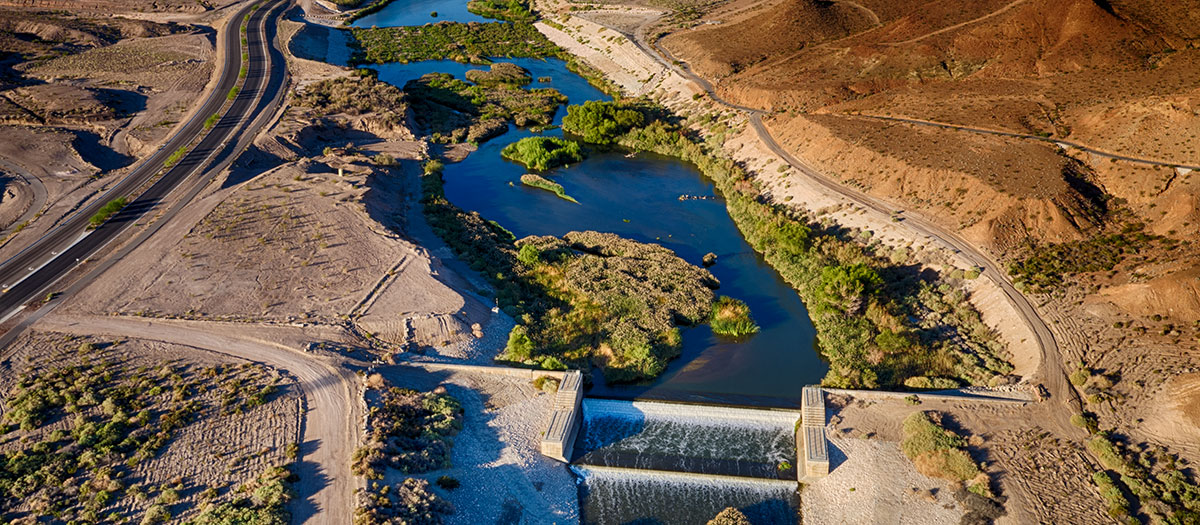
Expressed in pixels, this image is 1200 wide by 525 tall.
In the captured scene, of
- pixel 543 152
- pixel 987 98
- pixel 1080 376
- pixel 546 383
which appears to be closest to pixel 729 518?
pixel 546 383

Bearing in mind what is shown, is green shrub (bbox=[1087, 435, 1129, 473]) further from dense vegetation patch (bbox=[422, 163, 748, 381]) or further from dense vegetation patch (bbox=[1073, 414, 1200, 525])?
dense vegetation patch (bbox=[422, 163, 748, 381])

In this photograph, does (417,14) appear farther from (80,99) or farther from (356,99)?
(80,99)

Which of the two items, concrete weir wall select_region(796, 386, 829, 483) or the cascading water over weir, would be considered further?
concrete weir wall select_region(796, 386, 829, 483)

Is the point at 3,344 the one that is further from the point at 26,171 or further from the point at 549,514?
the point at 549,514

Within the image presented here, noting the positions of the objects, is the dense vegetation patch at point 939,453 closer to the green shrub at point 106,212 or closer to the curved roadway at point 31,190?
the green shrub at point 106,212

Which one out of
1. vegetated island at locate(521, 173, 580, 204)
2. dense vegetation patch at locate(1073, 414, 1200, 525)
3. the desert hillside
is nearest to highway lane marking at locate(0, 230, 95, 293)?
vegetated island at locate(521, 173, 580, 204)

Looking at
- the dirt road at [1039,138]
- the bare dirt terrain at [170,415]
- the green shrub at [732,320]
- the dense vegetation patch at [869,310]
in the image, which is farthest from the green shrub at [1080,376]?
the bare dirt terrain at [170,415]
